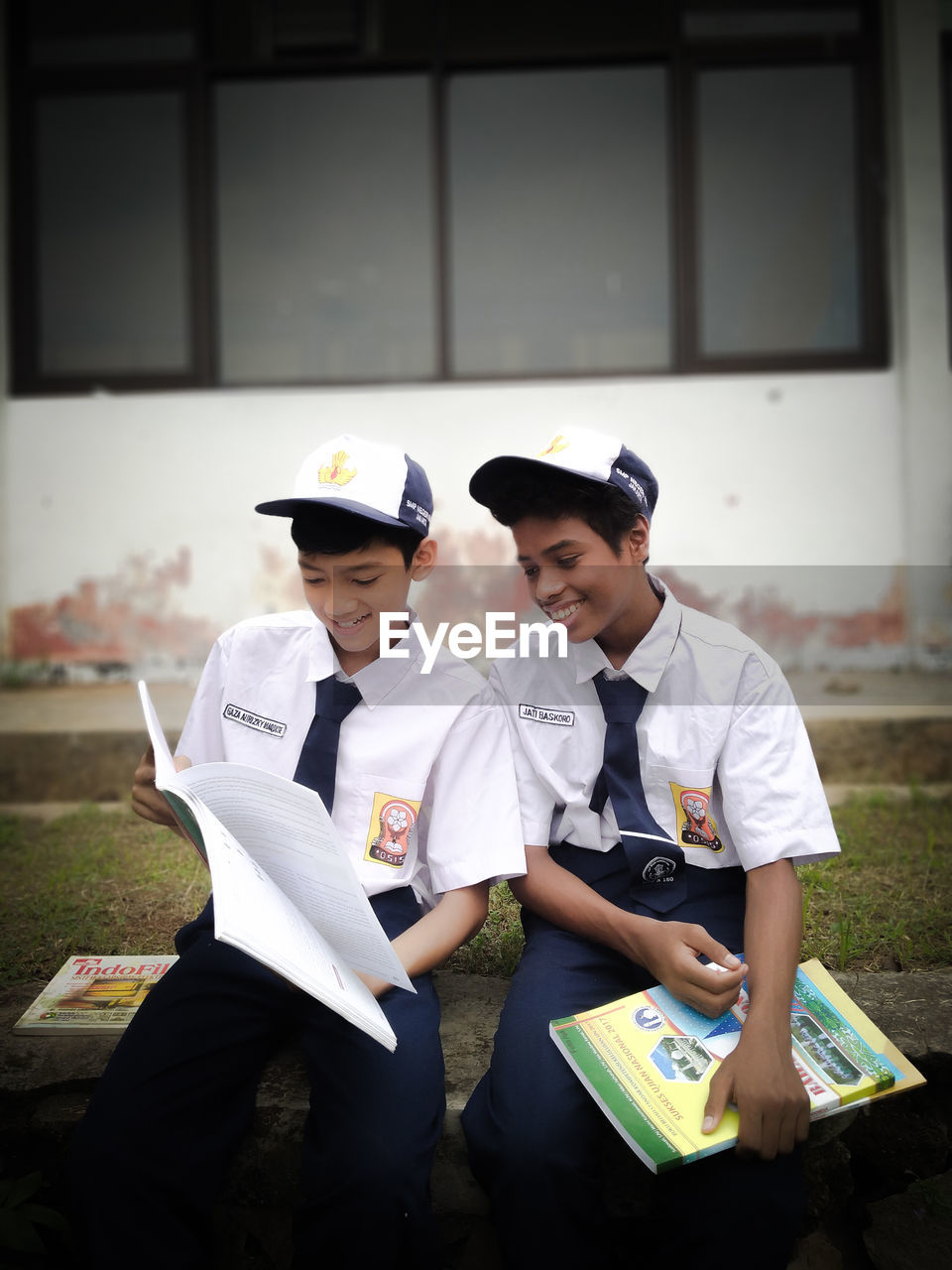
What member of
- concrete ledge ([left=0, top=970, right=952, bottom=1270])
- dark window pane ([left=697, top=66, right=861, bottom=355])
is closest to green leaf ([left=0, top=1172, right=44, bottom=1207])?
concrete ledge ([left=0, top=970, right=952, bottom=1270])

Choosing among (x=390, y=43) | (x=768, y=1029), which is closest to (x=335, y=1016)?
(x=768, y=1029)

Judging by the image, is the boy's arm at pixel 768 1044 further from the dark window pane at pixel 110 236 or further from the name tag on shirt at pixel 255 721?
the dark window pane at pixel 110 236

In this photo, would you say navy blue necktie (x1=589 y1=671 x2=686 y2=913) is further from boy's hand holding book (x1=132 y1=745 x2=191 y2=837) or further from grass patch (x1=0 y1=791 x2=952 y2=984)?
boy's hand holding book (x1=132 y1=745 x2=191 y2=837)

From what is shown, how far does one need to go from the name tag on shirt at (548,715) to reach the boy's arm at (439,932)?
305mm

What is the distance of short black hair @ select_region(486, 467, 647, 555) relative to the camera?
1722 millimetres

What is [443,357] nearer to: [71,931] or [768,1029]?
[71,931]

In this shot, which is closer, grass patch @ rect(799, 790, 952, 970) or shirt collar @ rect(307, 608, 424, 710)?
shirt collar @ rect(307, 608, 424, 710)

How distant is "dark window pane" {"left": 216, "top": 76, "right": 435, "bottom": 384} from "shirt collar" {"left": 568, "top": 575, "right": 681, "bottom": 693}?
3.34 meters

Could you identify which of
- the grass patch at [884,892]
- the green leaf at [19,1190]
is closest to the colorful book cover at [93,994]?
the green leaf at [19,1190]

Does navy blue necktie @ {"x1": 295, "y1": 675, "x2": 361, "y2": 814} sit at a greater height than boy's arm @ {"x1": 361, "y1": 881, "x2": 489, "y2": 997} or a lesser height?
greater

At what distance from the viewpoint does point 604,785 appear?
174 centimetres

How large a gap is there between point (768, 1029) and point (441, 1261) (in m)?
0.54

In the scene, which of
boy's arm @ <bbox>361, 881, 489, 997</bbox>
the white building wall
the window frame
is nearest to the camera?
boy's arm @ <bbox>361, 881, 489, 997</bbox>

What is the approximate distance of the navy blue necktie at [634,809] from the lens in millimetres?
1643
